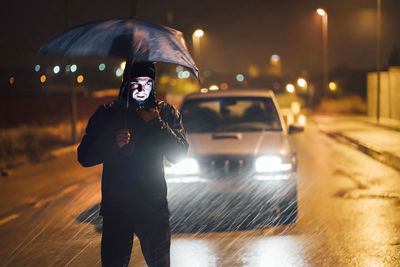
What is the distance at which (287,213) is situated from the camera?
754cm

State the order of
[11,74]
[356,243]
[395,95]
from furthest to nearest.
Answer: [11,74] → [395,95] → [356,243]

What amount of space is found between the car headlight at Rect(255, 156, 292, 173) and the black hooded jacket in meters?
3.73

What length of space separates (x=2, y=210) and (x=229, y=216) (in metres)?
3.51

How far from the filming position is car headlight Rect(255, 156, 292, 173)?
721cm

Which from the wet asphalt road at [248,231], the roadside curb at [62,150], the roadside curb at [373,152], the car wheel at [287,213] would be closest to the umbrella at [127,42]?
the wet asphalt road at [248,231]

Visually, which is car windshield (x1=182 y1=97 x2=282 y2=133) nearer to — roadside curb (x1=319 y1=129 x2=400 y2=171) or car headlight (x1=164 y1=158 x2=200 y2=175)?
car headlight (x1=164 y1=158 x2=200 y2=175)

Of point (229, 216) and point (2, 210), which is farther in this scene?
point (2, 210)

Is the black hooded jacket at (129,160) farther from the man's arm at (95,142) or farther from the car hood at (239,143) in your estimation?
the car hood at (239,143)

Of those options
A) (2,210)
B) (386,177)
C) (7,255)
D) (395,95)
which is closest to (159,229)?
(7,255)

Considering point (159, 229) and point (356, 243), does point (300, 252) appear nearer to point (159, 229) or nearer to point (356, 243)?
point (356, 243)

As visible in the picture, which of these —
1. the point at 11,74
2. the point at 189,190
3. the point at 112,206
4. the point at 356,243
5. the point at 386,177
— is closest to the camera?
the point at 112,206

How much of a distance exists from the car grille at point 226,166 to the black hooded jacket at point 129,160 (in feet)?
11.8

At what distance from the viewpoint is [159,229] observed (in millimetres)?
3586

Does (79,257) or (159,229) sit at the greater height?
(159,229)
